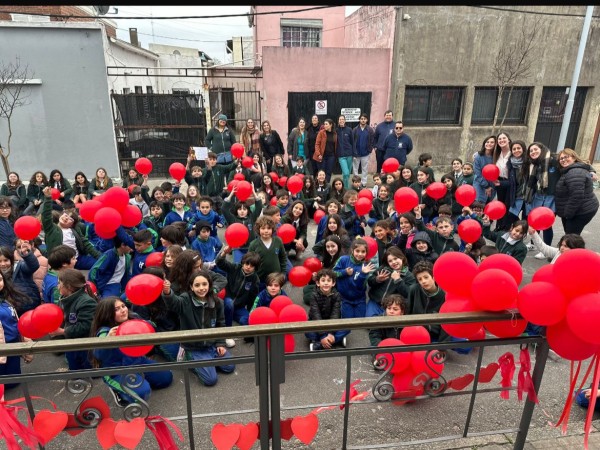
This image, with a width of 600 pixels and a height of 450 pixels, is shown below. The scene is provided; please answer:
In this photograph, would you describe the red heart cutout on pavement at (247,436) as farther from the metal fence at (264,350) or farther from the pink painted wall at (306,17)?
the pink painted wall at (306,17)

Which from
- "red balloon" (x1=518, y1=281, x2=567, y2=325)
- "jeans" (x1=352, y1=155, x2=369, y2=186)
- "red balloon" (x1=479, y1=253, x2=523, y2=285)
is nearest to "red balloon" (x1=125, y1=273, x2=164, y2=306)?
"red balloon" (x1=479, y1=253, x2=523, y2=285)

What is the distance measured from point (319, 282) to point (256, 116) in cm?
865

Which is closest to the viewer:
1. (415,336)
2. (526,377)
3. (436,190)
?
(526,377)

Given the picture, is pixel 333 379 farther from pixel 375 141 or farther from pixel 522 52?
pixel 522 52

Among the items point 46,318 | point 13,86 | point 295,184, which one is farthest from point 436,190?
point 13,86

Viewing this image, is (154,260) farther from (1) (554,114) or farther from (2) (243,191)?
(1) (554,114)

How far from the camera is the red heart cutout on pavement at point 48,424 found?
2.07m

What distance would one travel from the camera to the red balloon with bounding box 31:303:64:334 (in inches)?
121

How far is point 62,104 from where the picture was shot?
32.8 ft

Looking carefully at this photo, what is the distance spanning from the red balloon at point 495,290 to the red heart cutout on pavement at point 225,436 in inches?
53.0

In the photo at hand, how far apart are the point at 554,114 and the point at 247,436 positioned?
13.8 meters

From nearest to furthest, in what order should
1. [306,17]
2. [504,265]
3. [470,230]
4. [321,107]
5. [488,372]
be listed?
[504,265]
[488,372]
[470,230]
[321,107]
[306,17]

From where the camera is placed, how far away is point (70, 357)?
3.33 meters

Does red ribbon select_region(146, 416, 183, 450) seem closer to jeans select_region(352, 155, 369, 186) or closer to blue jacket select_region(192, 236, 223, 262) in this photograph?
blue jacket select_region(192, 236, 223, 262)
